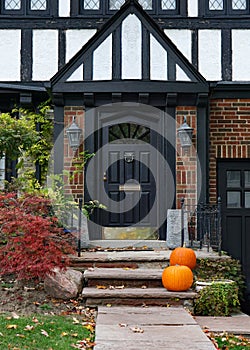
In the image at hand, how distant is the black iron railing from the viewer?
866 cm

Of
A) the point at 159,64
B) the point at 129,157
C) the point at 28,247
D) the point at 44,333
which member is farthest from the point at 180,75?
the point at 44,333

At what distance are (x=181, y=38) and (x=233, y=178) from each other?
278cm

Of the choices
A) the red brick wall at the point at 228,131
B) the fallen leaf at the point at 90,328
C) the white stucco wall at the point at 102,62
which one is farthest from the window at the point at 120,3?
the fallen leaf at the point at 90,328

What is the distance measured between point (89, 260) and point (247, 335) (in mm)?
2459

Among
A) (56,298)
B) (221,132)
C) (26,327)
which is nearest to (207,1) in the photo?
(221,132)

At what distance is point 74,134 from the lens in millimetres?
9344

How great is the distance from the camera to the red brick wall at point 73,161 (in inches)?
371

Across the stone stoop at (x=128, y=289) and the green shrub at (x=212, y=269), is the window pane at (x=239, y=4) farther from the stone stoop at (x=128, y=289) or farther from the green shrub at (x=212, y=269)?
the stone stoop at (x=128, y=289)

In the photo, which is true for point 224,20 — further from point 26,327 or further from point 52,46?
point 26,327

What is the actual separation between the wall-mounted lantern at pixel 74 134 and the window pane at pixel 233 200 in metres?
3.08

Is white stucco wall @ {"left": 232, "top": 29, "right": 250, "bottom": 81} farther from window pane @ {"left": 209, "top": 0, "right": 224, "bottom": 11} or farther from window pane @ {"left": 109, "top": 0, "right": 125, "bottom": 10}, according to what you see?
window pane @ {"left": 109, "top": 0, "right": 125, "bottom": 10}

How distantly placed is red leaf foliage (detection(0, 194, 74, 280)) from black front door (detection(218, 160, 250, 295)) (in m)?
4.12

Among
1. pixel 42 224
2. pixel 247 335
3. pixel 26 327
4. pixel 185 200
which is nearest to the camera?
pixel 26 327

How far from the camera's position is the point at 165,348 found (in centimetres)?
508
